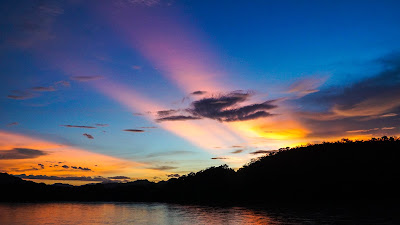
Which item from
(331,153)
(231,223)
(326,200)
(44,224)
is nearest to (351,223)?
(231,223)

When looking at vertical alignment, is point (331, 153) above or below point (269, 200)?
above

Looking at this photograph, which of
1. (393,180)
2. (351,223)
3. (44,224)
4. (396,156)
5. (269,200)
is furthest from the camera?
(269,200)

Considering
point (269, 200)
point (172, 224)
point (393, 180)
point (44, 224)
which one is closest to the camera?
point (172, 224)

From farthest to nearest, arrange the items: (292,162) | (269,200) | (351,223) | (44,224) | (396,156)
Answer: (292,162), (269,200), (396,156), (44,224), (351,223)

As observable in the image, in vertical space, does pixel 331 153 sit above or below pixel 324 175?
above

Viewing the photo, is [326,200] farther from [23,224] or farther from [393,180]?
[23,224]

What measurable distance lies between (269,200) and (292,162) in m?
30.8

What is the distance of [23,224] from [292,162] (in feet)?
495

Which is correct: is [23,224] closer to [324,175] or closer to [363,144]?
[324,175]

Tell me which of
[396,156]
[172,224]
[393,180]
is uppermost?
[396,156]

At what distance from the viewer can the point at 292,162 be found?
→ 652 feet

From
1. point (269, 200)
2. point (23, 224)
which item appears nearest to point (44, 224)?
point (23, 224)

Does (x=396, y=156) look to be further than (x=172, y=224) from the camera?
Yes

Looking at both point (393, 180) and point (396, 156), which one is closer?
point (393, 180)
